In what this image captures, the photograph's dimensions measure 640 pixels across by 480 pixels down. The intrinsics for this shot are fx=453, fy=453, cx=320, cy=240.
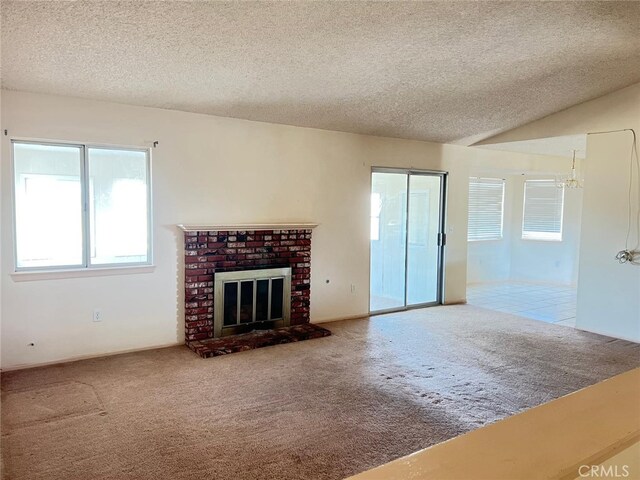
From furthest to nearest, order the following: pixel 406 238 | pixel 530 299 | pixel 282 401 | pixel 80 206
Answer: pixel 530 299, pixel 406 238, pixel 80 206, pixel 282 401

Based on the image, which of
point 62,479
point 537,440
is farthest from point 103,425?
point 537,440

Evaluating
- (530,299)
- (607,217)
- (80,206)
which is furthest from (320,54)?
(530,299)

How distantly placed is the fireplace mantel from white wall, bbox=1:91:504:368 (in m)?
0.11

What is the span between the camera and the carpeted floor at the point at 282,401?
102 inches

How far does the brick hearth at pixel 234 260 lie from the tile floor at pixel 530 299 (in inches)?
121

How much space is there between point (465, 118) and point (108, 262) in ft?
14.3

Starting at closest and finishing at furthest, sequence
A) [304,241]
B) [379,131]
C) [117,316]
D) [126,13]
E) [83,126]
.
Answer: [126,13]
[83,126]
[117,316]
[304,241]
[379,131]

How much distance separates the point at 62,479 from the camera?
2383 millimetres

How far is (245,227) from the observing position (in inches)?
195

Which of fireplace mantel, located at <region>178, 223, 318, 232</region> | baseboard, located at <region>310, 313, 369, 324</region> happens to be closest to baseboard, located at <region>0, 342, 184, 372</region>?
fireplace mantel, located at <region>178, 223, 318, 232</region>

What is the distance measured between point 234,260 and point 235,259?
2 cm

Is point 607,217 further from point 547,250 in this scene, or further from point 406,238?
point 547,250

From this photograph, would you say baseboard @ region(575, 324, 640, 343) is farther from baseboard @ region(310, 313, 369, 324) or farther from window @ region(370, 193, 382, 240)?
window @ region(370, 193, 382, 240)

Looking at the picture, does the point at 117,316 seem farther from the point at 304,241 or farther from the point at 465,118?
the point at 465,118
